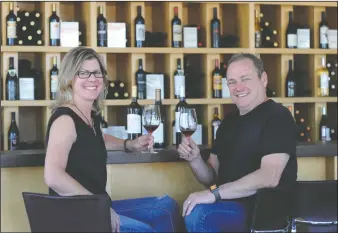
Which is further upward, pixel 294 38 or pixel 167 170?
pixel 294 38

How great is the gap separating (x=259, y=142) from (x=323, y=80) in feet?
6.29

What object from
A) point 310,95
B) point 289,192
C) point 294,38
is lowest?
point 289,192

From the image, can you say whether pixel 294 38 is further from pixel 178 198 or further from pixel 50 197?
pixel 50 197

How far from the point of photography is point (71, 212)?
1.55 m

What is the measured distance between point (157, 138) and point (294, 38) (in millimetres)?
1287

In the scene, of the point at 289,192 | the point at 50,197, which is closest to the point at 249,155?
the point at 289,192

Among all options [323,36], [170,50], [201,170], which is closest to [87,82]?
[201,170]

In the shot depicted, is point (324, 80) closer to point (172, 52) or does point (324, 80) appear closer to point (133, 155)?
point (172, 52)

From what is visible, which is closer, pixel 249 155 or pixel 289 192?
pixel 289 192

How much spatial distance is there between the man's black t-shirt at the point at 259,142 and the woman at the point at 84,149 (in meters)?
0.25

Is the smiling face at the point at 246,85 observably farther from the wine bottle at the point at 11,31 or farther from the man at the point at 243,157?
the wine bottle at the point at 11,31

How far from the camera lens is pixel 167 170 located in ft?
7.92

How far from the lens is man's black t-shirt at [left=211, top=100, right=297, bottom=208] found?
1941 millimetres

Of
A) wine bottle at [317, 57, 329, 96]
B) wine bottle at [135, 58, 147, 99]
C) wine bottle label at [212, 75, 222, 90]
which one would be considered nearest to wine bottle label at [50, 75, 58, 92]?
wine bottle at [135, 58, 147, 99]
